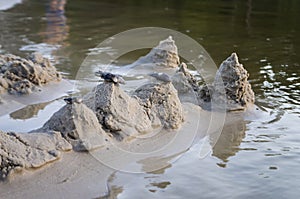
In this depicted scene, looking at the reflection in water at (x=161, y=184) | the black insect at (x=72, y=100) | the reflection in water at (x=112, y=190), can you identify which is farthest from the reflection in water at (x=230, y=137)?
the black insect at (x=72, y=100)

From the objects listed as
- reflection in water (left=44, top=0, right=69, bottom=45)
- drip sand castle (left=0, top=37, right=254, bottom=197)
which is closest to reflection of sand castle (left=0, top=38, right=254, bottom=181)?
drip sand castle (left=0, top=37, right=254, bottom=197)

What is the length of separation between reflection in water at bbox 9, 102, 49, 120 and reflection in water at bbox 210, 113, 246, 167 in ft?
6.18

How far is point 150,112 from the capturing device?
15.3 feet

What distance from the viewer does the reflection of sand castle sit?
3.58 metres

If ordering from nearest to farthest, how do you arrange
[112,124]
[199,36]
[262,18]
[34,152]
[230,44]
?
[34,152] < [112,124] < [230,44] < [199,36] < [262,18]

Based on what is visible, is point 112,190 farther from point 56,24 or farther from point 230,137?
point 56,24

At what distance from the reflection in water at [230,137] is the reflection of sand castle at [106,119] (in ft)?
0.30

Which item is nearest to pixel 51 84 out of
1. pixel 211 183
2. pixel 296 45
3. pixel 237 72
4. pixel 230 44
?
pixel 237 72

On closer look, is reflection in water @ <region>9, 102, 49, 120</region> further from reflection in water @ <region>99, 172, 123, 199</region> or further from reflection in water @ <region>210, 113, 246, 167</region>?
reflection in water @ <region>210, 113, 246, 167</region>

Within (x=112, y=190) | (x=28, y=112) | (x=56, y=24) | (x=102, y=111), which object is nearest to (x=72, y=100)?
(x=102, y=111)

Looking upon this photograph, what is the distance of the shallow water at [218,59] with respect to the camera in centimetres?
366

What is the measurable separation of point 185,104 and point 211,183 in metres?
1.75

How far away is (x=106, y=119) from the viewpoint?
418cm

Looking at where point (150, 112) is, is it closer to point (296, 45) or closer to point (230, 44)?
point (230, 44)
